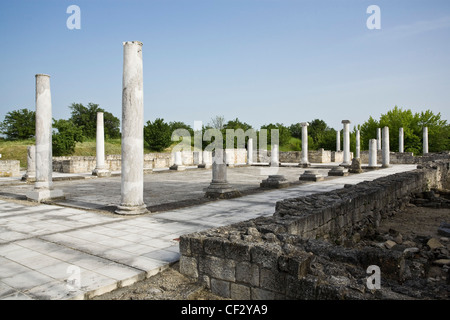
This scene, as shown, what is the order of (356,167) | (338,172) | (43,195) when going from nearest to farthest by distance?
(43,195) → (338,172) → (356,167)

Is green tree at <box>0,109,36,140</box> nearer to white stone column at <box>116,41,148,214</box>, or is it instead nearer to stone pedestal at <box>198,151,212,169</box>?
stone pedestal at <box>198,151,212,169</box>

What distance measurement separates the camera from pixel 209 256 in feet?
13.0

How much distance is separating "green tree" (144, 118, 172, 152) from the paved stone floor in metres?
28.8

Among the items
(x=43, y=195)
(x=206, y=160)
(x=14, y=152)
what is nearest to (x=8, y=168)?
A: (x=14, y=152)

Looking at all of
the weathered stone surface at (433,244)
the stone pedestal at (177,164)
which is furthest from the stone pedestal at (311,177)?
the stone pedestal at (177,164)

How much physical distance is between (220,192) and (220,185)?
383mm

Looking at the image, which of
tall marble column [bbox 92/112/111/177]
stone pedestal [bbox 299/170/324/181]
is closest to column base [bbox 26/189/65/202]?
tall marble column [bbox 92/112/111/177]

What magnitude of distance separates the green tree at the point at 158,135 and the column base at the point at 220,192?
29.3m

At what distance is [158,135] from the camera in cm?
3931

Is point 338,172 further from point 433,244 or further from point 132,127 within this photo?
point 132,127

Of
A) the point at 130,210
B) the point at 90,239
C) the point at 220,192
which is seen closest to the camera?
the point at 90,239

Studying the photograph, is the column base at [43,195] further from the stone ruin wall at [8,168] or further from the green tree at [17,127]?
the green tree at [17,127]
